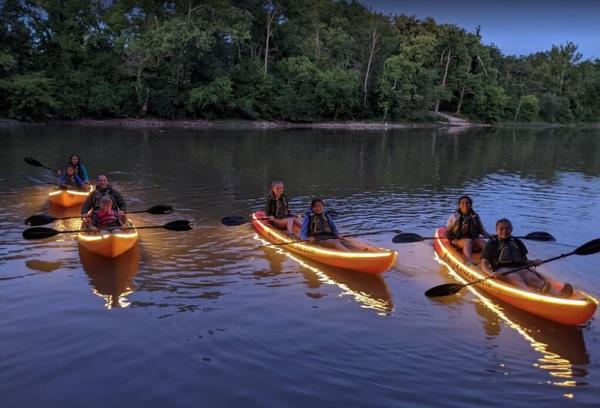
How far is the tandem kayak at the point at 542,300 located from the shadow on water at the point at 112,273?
5096mm

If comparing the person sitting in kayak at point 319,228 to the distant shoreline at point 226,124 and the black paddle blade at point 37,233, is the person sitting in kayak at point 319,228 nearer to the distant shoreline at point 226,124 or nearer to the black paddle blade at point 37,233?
the black paddle blade at point 37,233

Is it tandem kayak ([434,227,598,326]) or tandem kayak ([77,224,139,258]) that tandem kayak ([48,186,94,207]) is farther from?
tandem kayak ([434,227,598,326])

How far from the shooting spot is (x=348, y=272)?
9.00 m

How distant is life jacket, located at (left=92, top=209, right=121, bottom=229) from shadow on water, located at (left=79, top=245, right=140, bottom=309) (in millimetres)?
522

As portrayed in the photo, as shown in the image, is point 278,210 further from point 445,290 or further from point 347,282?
point 445,290

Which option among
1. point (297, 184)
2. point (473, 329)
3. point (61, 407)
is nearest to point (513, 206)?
point (297, 184)

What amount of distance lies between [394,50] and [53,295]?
59.5 metres

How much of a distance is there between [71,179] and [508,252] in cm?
1121

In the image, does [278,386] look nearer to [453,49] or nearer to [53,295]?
[53,295]

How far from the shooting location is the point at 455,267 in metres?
8.89

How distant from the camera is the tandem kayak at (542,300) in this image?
6559mm

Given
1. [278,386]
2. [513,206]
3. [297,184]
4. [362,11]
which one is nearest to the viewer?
[278,386]

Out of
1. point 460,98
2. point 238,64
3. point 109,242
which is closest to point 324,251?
point 109,242

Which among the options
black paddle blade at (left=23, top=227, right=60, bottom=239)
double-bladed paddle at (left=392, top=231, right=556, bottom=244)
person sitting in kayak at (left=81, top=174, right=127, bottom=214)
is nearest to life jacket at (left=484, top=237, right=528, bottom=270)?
double-bladed paddle at (left=392, top=231, right=556, bottom=244)
